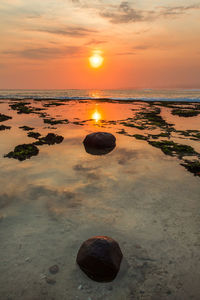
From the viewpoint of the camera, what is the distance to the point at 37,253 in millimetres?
4184

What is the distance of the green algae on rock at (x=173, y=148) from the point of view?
408 inches

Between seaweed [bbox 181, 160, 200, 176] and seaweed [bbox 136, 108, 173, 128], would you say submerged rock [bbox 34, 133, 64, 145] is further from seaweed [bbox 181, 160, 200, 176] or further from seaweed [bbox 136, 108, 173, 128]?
seaweed [bbox 136, 108, 173, 128]

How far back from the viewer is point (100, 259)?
3.73m

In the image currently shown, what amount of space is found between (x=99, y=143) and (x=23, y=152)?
396 cm

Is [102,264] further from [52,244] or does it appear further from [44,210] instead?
[44,210]

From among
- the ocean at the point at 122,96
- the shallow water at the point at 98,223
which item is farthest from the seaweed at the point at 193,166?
the ocean at the point at 122,96

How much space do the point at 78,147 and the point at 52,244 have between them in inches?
288

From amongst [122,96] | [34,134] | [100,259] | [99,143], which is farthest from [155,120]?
[122,96]

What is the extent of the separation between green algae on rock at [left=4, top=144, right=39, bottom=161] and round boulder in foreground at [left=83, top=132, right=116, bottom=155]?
9.05 feet

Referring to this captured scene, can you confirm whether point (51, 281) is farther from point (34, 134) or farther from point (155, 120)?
point (155, 120)

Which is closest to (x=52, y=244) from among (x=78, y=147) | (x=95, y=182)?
(x=95, y=182)

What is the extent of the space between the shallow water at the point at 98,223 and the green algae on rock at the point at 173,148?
1136mm

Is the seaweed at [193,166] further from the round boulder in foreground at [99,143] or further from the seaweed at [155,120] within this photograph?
the seaweed at [155,120]

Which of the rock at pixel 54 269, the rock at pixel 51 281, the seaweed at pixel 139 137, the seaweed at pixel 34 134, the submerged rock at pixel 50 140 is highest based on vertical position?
the seaweed at pixel 139 137
